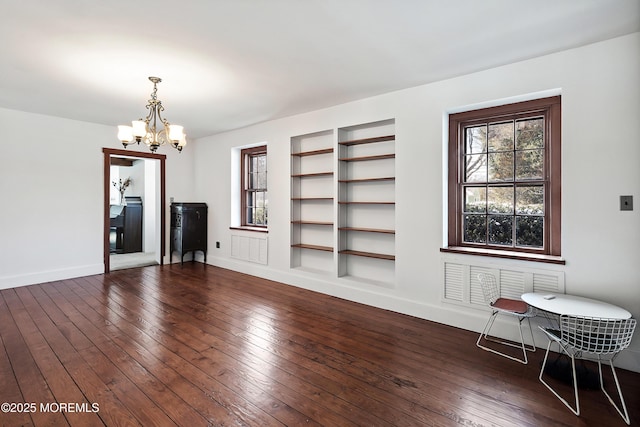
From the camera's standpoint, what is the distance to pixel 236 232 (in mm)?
6102

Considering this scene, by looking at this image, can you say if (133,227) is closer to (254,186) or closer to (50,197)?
(50,197)

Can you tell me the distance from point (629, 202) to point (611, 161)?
356 mm

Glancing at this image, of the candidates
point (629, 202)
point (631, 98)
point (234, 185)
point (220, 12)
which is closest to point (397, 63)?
point (220, 12)

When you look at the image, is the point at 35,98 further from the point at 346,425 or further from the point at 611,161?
the point at 611,161

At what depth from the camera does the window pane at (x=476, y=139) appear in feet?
11.4

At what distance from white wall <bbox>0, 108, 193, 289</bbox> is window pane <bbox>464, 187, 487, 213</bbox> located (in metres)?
5.90

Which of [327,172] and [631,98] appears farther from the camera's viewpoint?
[327,172]

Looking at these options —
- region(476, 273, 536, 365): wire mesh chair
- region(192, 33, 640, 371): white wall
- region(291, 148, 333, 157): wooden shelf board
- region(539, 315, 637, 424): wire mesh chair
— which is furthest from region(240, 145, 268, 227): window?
region(539, 315, 637, 424): wire mesh chair

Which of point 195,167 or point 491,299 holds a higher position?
point 195,167

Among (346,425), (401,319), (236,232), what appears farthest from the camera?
(236,232)

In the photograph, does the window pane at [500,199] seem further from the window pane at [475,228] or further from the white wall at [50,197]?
the white wall at [50,197]

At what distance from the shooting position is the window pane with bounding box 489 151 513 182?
3291 mm

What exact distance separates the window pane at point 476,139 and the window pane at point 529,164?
36 centimetres

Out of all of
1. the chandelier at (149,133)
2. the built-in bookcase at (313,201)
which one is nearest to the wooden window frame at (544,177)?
the built-in bookcase at (313,201)
